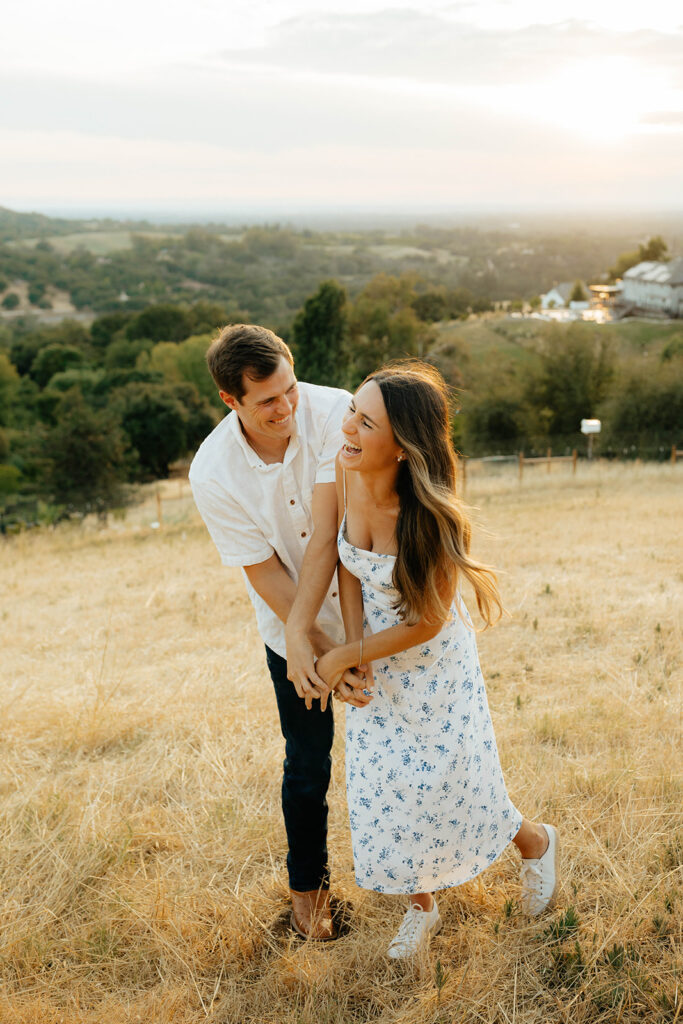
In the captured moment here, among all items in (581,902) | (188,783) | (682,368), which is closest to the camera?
(581,902)

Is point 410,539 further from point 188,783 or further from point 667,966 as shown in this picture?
point 188,783

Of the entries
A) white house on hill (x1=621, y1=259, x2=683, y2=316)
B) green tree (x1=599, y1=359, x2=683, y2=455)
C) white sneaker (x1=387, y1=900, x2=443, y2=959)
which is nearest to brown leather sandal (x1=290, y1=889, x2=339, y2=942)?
white sneaker (x1=387, y1=900, x2=443, y2=959)

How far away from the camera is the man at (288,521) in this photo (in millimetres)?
2373

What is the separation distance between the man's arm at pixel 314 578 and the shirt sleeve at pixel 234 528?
19 cm

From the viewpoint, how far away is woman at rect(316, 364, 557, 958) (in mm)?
2229

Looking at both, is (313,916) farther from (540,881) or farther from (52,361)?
(52,361)

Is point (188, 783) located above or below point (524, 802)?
below

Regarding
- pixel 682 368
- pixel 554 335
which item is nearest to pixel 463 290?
pixel 554 335

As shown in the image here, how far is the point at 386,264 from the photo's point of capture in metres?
115

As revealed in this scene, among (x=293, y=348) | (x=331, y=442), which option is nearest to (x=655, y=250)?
(x=293, y=348)

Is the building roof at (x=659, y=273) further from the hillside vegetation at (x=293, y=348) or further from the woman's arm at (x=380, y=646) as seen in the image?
the woman's arm at (x=380, y=646)

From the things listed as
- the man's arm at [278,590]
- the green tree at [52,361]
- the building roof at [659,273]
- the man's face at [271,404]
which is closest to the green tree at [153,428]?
the green tree at [52,361]

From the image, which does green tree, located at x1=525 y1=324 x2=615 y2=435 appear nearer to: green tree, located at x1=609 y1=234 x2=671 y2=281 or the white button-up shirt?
the white button-up shirt

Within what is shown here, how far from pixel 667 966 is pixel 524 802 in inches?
35.5
